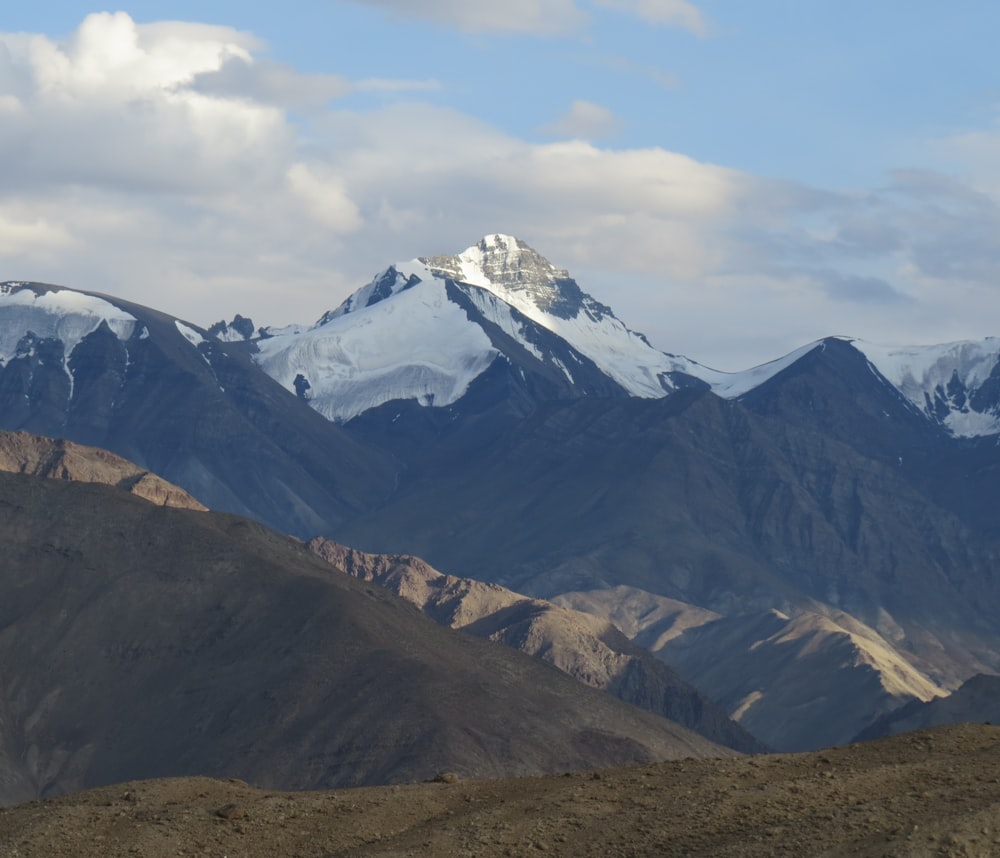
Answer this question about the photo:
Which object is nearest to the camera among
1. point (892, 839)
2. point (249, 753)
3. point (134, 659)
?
point (892, 839)

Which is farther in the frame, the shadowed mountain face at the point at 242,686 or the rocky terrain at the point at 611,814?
the shadowed mountain face at the point at 242,686

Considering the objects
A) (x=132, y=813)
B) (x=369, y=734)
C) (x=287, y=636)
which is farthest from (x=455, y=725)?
(x=132, y=813)

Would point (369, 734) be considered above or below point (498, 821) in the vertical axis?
below

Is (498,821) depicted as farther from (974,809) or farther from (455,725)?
(455,725)

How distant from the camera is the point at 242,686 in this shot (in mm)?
180875

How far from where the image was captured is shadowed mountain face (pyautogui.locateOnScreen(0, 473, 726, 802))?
6570 inches

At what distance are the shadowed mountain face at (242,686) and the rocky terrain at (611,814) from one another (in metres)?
105

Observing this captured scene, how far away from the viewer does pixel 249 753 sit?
168 meters

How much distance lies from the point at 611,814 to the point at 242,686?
133808 mm

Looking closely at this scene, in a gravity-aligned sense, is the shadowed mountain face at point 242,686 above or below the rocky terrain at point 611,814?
below

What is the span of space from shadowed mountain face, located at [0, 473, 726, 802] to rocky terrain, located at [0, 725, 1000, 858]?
10460cm

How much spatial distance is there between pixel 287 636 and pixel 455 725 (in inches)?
1008

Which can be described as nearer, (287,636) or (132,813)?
(132,813)

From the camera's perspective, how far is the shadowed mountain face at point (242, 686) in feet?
547
